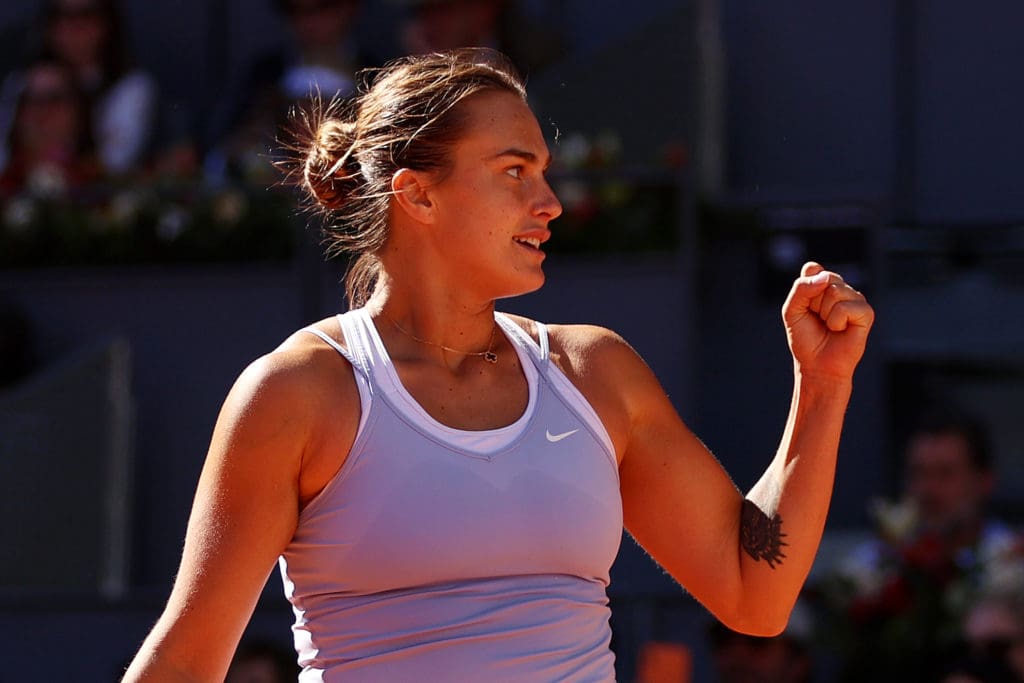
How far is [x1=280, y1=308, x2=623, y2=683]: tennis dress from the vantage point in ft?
6.16

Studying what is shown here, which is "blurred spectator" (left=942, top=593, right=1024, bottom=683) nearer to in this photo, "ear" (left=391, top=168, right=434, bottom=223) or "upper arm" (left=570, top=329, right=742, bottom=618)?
"upper arm" (left=570, top=329, right=742, bottom=618)

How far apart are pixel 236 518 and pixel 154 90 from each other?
185 inches

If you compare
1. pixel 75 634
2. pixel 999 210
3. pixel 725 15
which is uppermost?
pixel 725 15

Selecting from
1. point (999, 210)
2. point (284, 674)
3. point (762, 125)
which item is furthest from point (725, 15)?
point (284, 674)

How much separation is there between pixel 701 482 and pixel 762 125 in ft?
13.9

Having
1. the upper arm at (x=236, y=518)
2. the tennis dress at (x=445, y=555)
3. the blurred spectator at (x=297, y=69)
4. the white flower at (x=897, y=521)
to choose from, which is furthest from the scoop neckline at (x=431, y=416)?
the blurred spectator at (x=297, y=69)

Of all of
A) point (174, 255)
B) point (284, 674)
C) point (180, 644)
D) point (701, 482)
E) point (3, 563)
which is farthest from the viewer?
point (174, 255)

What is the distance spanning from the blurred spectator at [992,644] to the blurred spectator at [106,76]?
3481 millimetres

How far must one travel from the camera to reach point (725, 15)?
6.25m

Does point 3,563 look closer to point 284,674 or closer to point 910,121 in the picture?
point 284,674

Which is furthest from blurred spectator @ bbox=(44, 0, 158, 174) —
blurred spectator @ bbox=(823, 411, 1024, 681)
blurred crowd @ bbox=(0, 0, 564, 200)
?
blurred spectator @ bbox=(823, 411, 1024, 681)

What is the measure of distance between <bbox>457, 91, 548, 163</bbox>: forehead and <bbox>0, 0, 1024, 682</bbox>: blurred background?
8.46 feet

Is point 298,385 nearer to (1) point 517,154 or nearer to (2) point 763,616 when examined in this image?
(1) point 517,154

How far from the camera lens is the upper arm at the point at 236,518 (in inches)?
74.2
